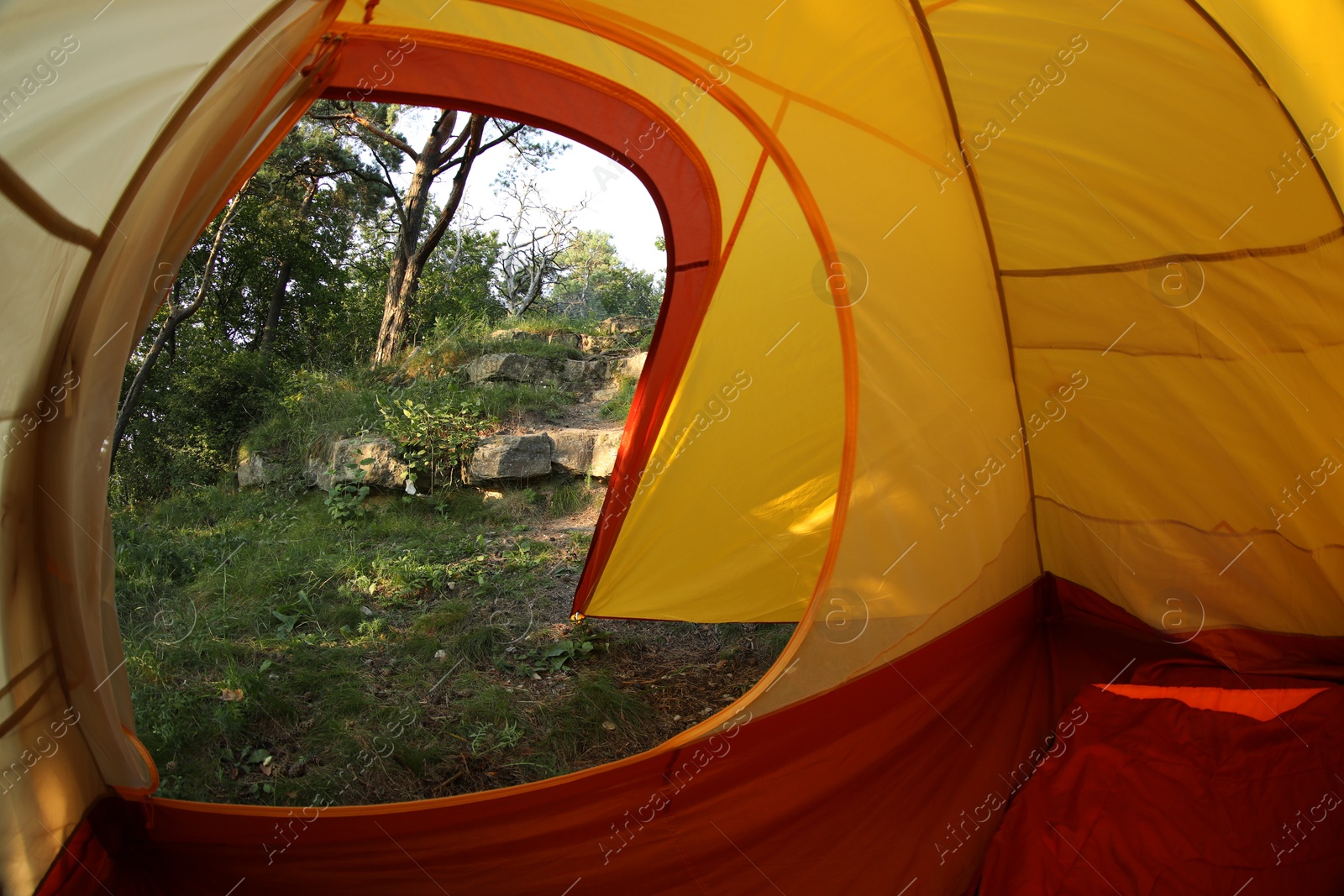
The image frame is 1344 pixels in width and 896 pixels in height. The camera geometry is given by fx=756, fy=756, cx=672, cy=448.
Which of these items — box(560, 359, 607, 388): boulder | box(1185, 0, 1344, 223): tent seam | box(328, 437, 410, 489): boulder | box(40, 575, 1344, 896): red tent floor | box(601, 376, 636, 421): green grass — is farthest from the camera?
box(560, 359, 607, 388): boulder

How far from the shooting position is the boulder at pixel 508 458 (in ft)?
15.8

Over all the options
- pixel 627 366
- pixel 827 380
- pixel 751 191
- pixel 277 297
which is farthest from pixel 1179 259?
pixel 277 297

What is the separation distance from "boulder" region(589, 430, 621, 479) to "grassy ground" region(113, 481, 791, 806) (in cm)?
59

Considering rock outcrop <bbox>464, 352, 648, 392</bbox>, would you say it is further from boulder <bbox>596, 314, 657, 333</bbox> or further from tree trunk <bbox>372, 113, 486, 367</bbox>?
tree trunk <bbox>372, 113, 486, 367</bbox>

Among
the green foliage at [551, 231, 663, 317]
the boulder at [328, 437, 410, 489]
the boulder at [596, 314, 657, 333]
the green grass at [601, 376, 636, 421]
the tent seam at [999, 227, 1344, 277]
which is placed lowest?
the boulder at [328, 437, 410, 489]

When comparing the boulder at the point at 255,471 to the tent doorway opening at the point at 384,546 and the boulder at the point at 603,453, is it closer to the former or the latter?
the tent doorway opening at the point at 384,546

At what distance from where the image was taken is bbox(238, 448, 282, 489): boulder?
514cm

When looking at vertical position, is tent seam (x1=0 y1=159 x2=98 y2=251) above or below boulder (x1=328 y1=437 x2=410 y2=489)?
above

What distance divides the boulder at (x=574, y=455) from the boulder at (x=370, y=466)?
3.12 feet

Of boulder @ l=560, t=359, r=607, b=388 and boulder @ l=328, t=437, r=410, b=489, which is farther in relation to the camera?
boulder @ l=560, t=359, r=607, b=388

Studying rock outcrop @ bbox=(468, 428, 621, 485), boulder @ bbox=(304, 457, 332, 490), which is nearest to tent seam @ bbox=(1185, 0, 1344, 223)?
rock outcrop @ bbox=(468, 428, 621, 485)

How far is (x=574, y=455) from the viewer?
501cm

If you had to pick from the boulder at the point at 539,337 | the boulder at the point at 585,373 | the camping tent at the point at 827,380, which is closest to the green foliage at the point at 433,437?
the boulder at the point at 585,373

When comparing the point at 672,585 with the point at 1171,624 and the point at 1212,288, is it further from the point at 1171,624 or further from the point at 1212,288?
the point at 1212,288
